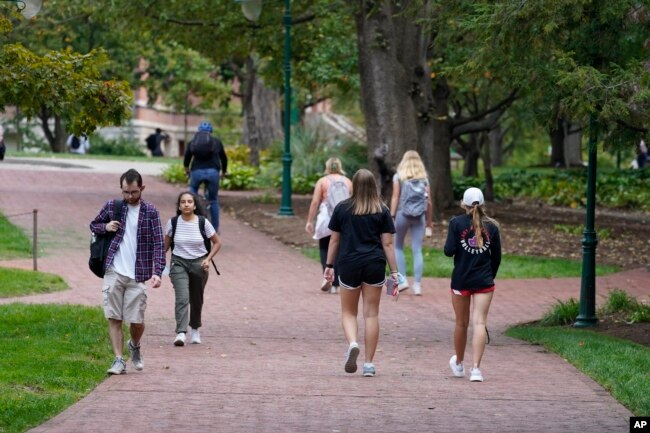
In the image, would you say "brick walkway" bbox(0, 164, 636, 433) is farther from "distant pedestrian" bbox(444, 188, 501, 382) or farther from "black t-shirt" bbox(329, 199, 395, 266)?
"black t-shirt" bbox(329, 199, 395, 266)

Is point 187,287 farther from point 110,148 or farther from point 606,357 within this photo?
point 110,148

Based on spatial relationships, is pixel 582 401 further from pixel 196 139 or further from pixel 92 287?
pixel 196 139

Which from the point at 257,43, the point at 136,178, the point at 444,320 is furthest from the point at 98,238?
the point at 257,43

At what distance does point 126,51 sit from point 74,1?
18.1 m

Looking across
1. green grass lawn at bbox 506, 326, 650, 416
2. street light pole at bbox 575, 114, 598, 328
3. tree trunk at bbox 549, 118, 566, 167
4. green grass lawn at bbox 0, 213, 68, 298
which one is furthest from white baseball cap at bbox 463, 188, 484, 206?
tree trunk at bbox 549, 118, 566, 167

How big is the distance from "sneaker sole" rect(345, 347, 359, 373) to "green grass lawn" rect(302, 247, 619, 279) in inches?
310

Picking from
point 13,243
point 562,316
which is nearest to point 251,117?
point 13,243

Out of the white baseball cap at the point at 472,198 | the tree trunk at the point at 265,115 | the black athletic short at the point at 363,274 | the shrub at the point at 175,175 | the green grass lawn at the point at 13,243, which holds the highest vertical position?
the tree trunk at the point at 265,115

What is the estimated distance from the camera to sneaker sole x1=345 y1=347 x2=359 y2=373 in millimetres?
10484

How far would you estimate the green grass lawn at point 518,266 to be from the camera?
18.8 metres

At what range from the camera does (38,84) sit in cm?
1121

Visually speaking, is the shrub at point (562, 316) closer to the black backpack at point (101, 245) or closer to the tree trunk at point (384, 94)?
the black backpack at point (101, 245)

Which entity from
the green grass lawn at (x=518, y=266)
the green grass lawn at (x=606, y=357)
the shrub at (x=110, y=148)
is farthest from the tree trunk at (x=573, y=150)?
the green grass lawn at (x=606, y=357)

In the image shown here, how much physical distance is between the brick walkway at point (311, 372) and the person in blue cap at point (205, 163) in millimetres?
1183
